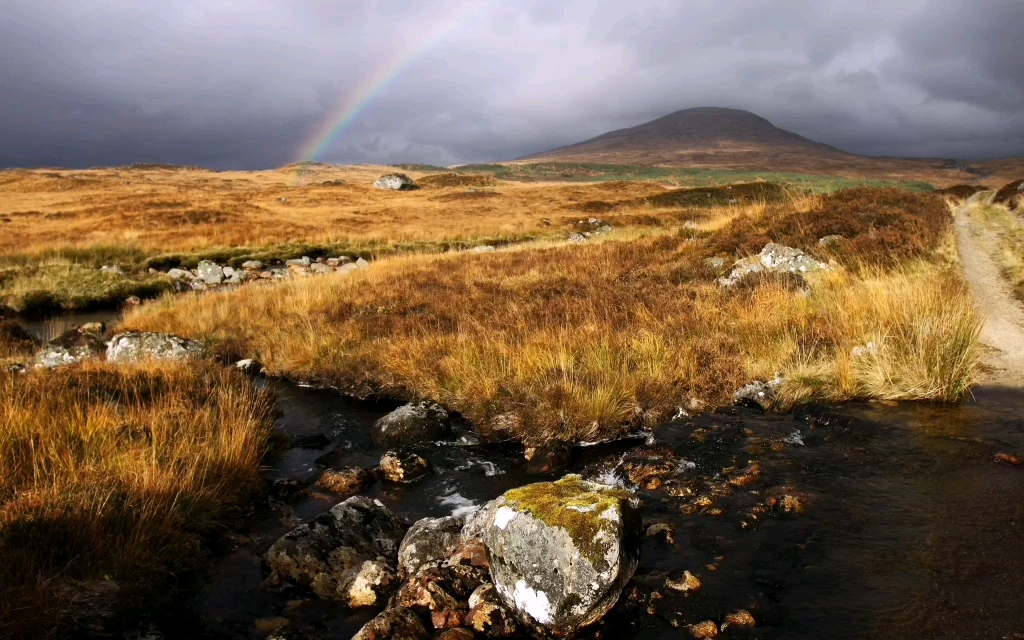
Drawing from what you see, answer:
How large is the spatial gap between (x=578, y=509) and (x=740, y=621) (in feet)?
Result: 4.20

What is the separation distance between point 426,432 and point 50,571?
4.39 meters

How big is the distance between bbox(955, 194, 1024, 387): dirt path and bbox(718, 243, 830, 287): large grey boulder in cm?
330

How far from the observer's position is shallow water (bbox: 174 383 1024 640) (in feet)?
13.3

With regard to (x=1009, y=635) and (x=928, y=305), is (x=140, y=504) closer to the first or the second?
(x=1009, y=635)

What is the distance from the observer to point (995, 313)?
11578 millimetres

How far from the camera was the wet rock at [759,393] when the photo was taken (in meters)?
7.84

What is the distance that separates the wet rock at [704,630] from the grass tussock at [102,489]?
3951mm

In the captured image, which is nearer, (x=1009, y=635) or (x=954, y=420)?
(x=1009, y=635)

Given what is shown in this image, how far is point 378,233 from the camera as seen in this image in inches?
1404

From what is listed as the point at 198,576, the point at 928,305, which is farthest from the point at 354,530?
the point at 928,305

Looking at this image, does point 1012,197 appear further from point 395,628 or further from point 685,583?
point 395,628

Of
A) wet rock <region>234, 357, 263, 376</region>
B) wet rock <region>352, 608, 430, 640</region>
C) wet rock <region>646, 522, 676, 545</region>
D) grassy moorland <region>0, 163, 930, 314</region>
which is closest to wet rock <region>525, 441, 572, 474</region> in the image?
wet rock <region>646, 522, 676, 545</region>

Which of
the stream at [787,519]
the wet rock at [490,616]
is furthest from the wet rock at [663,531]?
the wet rock at [490,616]

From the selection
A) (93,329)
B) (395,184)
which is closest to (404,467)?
(93,329)
